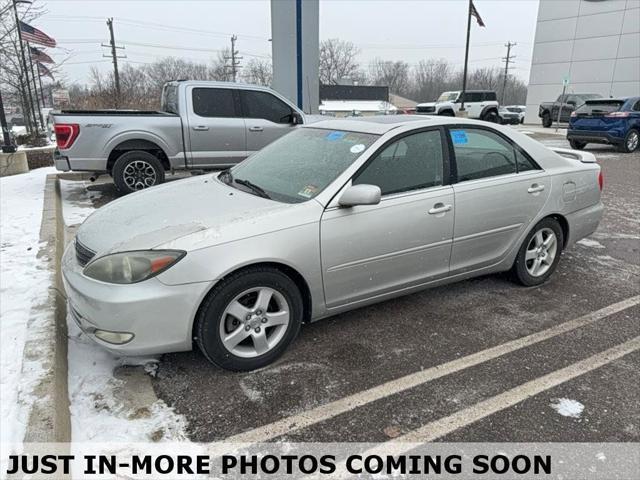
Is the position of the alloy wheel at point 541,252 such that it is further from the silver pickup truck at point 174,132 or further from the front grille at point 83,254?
the silver pickup truck at point 174,132

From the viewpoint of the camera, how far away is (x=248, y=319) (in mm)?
2904

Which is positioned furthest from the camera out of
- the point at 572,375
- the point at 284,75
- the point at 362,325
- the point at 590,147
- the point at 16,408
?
the point at 590,147

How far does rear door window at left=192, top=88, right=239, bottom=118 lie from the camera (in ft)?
25.4

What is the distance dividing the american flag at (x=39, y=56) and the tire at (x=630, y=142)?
21.3 metres

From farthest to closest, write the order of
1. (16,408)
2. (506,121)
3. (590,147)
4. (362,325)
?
(506,121) < (590,147) < (362,325) < (16,408)

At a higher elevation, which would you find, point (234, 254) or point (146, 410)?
point (234, 254)

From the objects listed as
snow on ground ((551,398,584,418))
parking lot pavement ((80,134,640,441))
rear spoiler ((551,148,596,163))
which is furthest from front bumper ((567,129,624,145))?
snow on ground ((551,398,584,418))

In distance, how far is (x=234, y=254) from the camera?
274cm

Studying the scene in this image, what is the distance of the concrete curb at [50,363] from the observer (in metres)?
2.24

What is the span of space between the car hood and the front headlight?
45mm

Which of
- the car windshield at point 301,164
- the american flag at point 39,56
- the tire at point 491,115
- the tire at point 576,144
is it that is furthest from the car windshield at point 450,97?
the car windshield at point 301,164

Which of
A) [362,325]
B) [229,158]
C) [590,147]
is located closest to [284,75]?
[229,158]

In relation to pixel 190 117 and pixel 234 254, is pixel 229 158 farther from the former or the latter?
pixel 234 254

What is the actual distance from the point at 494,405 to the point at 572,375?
0.68 meters
